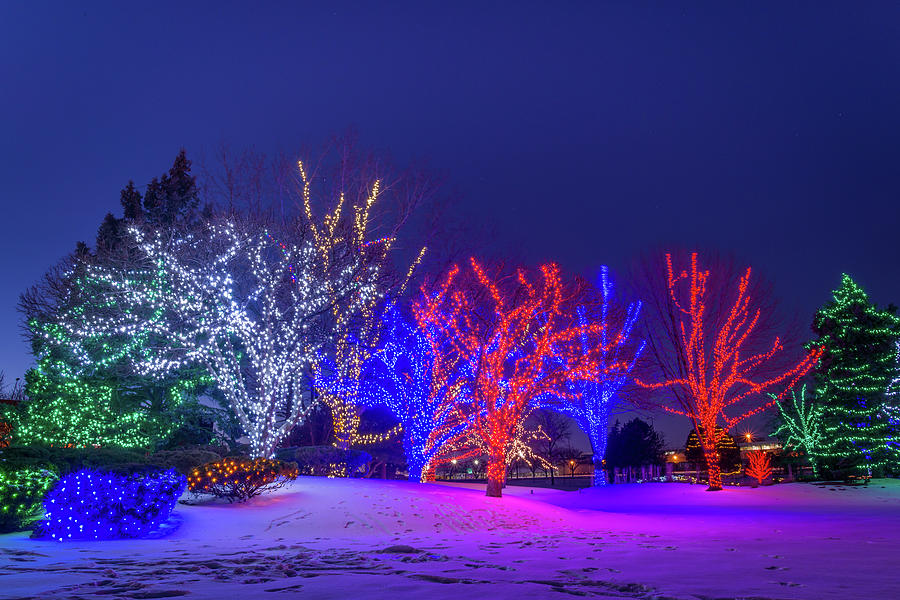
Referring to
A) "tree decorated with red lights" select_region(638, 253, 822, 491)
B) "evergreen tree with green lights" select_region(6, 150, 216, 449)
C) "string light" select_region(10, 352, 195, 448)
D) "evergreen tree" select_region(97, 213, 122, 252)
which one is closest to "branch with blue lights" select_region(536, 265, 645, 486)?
"tree decorated with red lights" select_region(638, 253, 822, 491)

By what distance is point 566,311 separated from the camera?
65.3 feet

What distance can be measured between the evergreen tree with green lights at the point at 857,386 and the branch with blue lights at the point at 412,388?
17.5 meters

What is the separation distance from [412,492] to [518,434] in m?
7.28

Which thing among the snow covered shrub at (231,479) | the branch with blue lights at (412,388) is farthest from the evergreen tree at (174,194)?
the snow covered shrub at (231,479)

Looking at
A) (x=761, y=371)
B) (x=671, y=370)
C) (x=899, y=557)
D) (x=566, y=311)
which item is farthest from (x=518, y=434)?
(x=899, y=557)

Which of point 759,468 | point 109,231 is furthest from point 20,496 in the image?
point 759,468

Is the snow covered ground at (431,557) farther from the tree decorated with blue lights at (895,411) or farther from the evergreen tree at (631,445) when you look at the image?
the evergreen tree at (631,445)

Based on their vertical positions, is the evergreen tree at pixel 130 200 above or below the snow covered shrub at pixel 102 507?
above

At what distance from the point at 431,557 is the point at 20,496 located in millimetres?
6180

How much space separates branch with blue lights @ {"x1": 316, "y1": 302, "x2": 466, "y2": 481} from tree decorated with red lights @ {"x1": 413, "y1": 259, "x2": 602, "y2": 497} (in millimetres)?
556

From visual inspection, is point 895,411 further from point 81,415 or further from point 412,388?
point 81,415

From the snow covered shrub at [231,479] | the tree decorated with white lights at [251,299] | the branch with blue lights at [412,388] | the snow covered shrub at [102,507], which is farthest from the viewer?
the branch with blue lights at [412,388]

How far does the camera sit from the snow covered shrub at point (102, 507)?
8070mm

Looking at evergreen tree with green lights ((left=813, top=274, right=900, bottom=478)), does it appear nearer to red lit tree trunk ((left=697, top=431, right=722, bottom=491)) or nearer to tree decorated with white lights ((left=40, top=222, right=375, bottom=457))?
red lit tree trunk ((left=697, top=431, right=722, bottom=491))
